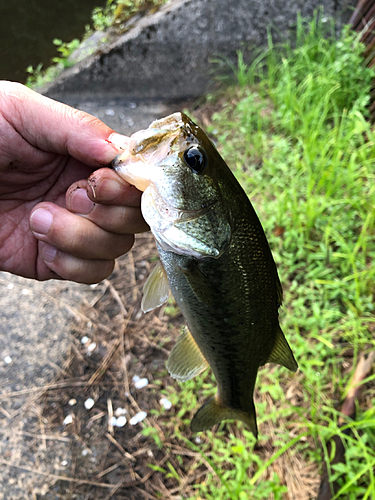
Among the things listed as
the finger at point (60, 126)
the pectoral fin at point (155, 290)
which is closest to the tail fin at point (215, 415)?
the pectoral fin at point (155, 290)

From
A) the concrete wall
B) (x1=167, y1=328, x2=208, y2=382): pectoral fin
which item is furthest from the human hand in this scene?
the concrete wall

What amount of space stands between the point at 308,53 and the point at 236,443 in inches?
164

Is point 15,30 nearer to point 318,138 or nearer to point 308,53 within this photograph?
point 308,53

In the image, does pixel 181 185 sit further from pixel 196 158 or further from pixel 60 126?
pixel 60 126

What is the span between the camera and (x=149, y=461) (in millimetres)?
2145

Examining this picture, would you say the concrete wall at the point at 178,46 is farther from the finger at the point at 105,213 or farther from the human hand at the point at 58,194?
the finger at the point at 105,213

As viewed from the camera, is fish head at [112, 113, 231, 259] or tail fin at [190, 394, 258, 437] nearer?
fish head at [112, 113, 231, 259]

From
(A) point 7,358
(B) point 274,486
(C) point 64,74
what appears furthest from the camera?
(C) point 64,74

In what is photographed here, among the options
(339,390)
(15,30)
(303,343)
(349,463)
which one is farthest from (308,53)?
(15,30)

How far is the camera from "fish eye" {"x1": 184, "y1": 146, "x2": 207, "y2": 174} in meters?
1.16

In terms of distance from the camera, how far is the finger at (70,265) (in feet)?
5.64

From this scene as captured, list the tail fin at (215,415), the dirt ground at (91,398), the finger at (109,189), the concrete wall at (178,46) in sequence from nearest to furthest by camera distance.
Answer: the finger at (109,189), the tail fin at (215,415), the dirt ground at (91,398), the concrete wall at (178,46)

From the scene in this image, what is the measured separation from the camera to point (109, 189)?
53.6 inches

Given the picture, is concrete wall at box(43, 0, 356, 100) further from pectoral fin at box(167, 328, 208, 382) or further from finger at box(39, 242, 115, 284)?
pectoral fin at box(167, 328, 208, 382)
